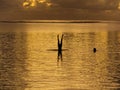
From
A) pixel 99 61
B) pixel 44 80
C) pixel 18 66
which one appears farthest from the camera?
pixel 99 61

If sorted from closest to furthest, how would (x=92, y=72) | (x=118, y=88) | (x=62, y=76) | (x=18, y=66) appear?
1. (x=118, y=88)
2. (x=62, y=76)
3. (x=92, y=72)
4. (x=18, y=66)

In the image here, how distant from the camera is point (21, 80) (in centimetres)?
4412

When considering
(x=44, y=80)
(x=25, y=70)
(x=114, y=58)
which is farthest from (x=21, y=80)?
(x=114, y=58)

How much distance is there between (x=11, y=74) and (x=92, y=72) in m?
9.42

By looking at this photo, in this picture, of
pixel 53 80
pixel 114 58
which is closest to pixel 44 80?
pixel 53 80

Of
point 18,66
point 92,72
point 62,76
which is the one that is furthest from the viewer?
point 18,66

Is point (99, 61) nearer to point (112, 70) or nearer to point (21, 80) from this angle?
point (112, 70)

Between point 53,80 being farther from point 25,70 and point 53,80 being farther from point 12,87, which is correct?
point 25,70

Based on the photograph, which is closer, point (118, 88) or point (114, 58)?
point (118, 88)

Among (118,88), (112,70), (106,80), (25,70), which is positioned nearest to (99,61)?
(112,70)

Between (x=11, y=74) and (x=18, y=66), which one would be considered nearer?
(x=11, y=74)

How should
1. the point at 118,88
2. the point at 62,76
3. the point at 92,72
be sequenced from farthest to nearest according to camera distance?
1. the point at 92,72
2. the point at 62,76
3. the point at 118,88

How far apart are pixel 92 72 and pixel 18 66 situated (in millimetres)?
10664

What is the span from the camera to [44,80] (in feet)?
143
